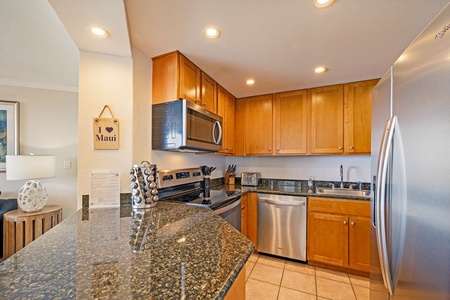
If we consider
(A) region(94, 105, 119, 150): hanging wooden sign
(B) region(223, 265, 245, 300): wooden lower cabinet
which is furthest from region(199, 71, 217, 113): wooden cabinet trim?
(B) region(223, 265, 245, 300): wooden lower cabinet

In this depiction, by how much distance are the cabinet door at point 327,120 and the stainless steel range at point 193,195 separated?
127cm

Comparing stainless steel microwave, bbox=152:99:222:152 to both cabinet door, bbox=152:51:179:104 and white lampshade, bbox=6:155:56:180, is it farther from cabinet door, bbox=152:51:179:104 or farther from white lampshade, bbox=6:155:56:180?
white lampshade, bbox=6:155:56:180

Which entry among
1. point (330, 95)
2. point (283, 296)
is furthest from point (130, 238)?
point (330, 95)

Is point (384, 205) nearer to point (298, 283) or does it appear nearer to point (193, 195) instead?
point (298, 283)

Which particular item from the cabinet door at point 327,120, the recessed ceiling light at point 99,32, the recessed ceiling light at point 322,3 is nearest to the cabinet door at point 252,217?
the cabinet door at point 327,120

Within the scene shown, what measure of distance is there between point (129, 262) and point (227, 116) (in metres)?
2.34

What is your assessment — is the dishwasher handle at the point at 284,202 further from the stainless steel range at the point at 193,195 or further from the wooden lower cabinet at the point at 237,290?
the wooden lower cabinet at the point at 237,290

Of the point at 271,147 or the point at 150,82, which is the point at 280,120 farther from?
the point at 150,82

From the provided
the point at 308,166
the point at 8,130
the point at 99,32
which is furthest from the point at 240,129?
the point at 8,130

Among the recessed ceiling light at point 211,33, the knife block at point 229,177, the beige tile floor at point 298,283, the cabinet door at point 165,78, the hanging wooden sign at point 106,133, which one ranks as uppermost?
the recessed ceiling light at point 211,33

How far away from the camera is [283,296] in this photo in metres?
1.83

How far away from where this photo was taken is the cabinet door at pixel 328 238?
220 cm

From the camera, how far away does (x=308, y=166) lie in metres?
2.91

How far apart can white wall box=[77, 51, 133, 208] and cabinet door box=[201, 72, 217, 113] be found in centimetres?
78
